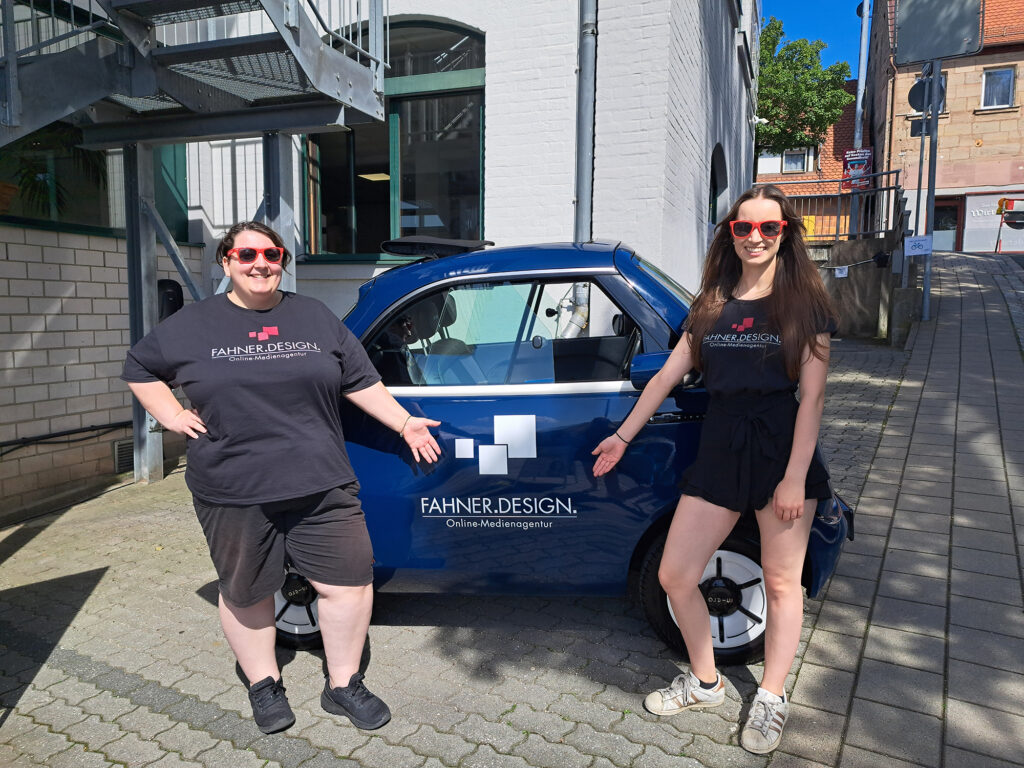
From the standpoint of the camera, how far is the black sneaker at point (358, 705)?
2.69 meters

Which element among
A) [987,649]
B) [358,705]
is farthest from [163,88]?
[987,649]

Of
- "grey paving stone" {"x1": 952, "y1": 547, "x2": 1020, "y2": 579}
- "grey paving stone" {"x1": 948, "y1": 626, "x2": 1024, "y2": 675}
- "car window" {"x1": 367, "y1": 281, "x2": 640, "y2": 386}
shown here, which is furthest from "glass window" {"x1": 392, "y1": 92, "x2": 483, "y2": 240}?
"grey paving stone" {"x1": 948, "y1": 626, "x2": 1024, "y2": 675}

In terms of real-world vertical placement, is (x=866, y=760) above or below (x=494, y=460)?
below

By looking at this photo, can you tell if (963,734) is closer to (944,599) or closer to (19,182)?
(944,599)

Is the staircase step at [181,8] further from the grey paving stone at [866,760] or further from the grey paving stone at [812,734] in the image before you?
the grey paving stone at [866,760]

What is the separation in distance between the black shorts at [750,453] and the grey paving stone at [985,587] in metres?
1.72

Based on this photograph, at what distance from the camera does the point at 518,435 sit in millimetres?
2895

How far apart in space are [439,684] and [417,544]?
0.57m

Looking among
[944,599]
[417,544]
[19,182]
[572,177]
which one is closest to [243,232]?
[417,544]

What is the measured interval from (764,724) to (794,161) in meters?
36.4

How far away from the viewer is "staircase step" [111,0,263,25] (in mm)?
4355

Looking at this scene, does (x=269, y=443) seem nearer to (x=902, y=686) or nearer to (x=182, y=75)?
(x=902, y=686)

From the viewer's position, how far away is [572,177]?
6.90 metres

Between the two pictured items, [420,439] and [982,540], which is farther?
[982,540]
